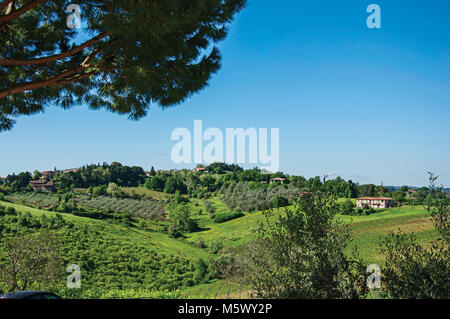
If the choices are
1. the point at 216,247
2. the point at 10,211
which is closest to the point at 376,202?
the point at 216,247

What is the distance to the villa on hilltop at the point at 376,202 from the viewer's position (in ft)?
243

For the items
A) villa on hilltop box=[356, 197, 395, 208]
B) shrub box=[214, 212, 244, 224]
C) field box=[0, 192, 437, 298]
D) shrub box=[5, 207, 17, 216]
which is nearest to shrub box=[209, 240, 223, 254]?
field box=[0, 192, 437, 298]

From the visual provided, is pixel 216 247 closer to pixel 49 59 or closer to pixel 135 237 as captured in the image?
pixel 135 237

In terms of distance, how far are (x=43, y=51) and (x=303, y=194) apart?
6266 millimetres

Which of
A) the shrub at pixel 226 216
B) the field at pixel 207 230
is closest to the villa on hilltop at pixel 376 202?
the field at pixel 207 230

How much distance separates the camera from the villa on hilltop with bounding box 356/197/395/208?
7394 cm

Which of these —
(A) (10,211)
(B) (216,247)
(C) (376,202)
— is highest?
(C) (376,202)

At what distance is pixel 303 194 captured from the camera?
6719mm

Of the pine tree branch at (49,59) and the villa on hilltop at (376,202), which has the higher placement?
the pine tree branch at (49,59)

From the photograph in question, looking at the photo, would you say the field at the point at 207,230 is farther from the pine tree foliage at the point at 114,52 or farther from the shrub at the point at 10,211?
the pine tree foliage at the point at 114,52

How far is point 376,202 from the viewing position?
74312 mm
